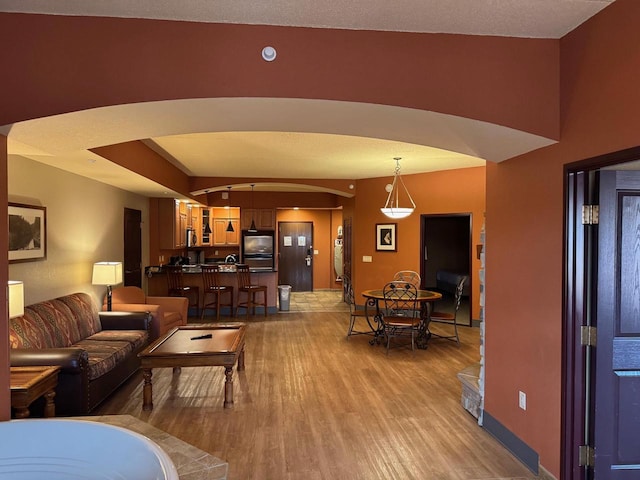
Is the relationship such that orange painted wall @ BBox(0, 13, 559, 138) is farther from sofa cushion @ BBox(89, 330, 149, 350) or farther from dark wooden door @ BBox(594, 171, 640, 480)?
sofa cushion @ BBox(89, 330, 149, 350)

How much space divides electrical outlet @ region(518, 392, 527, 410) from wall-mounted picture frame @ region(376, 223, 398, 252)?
527cm

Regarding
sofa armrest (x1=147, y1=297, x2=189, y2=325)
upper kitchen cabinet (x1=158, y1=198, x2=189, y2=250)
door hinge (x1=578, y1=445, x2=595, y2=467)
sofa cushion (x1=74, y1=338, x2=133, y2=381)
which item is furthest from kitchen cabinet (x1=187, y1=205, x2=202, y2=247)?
door hinge (x1=578, y1=445, x2=595, y2=467)

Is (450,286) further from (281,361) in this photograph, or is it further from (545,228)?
(545,228)

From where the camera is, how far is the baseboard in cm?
279

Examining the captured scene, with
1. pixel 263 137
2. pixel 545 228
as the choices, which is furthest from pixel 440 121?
pixel 263 137

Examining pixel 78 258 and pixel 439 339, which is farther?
pixel 439 339

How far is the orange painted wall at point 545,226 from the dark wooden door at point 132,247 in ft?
18.2

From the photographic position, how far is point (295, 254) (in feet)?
39.0

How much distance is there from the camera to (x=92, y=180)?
551cm

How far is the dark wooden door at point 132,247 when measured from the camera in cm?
681

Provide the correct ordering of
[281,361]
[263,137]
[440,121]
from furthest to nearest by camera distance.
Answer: [281,361], [263,137], [440,121]

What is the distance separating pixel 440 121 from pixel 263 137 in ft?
9.03

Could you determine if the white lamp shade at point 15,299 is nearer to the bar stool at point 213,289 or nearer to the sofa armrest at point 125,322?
the sofa armrest at point 125,322

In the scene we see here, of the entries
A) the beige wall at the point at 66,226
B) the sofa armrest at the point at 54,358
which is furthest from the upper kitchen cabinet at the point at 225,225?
the sofa armrest at the point at 54,358
